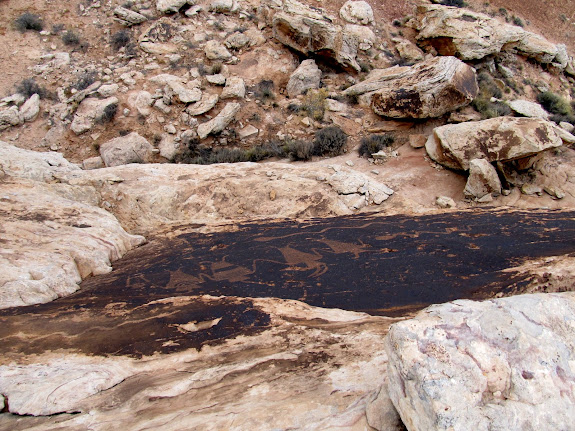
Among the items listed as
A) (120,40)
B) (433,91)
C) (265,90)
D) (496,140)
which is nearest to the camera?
(496,140)

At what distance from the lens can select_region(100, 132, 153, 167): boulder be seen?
11.1 m

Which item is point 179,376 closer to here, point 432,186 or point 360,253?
point 360,253

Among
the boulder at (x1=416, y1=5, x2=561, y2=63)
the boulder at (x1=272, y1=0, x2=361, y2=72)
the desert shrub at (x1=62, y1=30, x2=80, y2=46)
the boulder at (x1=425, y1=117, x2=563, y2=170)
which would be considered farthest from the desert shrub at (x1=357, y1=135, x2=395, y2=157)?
the desert shrub at (x1=62, y1=30, x2=80, y2=46)

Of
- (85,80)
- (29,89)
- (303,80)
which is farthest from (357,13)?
(29,89)

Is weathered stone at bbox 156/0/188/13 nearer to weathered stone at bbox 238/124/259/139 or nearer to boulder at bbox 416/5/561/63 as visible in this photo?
weathered stone at bbox 238/124/259/139

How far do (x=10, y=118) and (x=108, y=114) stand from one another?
3.44m

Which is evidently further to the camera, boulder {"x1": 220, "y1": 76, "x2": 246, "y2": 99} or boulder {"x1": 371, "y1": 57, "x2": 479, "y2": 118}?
boulder {"x1": 220, "y1": 76, "x2": 246, "y2": 99}

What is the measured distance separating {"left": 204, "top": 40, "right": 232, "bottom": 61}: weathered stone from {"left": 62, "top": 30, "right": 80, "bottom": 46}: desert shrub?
17.3 feet

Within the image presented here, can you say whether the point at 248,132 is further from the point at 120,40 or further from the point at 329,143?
the point at 120,40

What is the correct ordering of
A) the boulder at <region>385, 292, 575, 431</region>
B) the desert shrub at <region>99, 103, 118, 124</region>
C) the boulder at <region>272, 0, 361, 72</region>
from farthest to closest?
the boulder at <region>272, 0, 361, 72</region>, the desert shrub at <region>99, 103, 118, 124</region>, the boulder at <region>385, 292, 575, 431</region>

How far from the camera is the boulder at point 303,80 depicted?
12.8 metres

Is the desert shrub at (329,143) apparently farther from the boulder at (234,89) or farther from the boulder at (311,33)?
the boulder at (311,33)

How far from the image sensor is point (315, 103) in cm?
1218

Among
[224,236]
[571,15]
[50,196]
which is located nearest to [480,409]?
[224,236]
